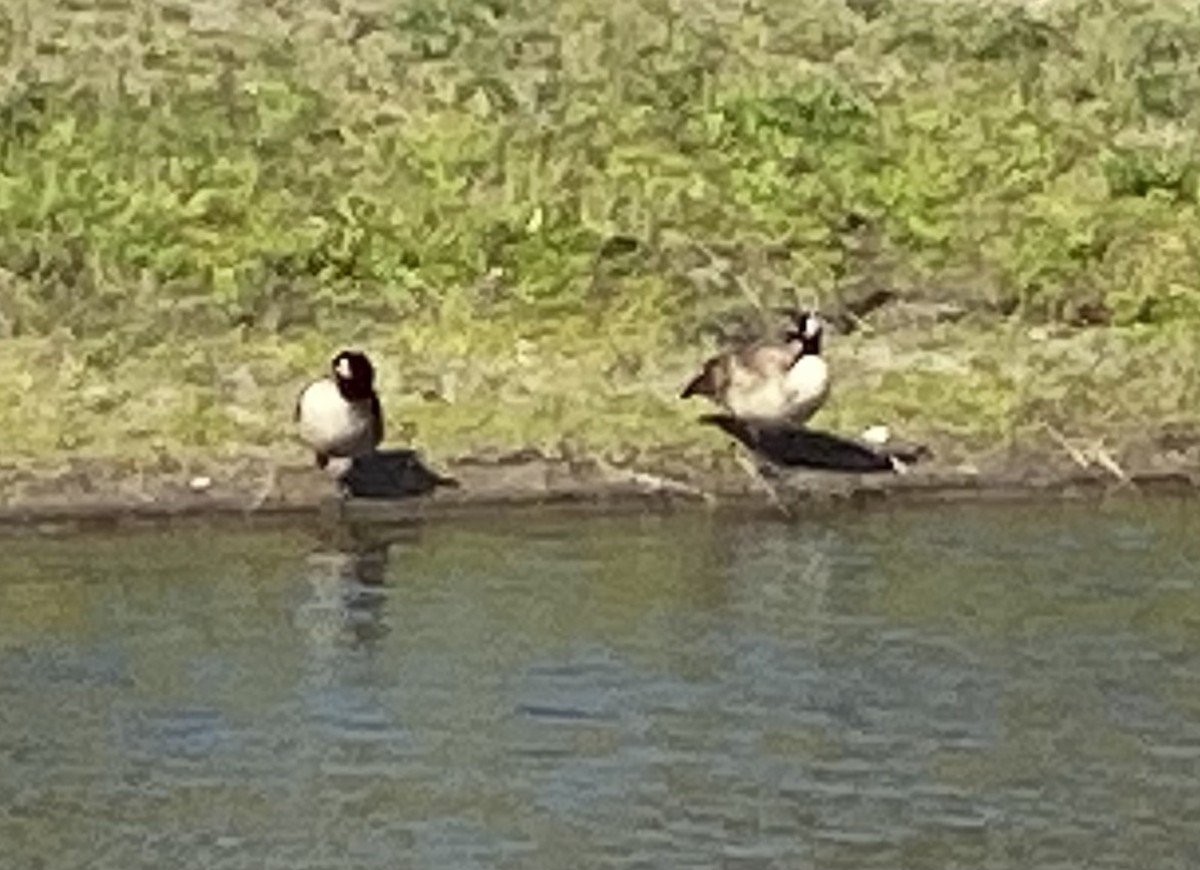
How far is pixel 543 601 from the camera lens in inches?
600

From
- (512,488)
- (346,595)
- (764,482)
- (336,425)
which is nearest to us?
(346,595)

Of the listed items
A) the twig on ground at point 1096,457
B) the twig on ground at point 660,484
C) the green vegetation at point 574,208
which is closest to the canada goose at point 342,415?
the green vegetation at point 574,208

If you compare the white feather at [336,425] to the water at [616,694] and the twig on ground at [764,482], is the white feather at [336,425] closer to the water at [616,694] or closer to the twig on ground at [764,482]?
the water at [616,694]

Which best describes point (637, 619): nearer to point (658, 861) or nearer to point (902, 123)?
point (658, 861)

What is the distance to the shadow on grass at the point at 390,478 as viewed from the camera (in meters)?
16.9

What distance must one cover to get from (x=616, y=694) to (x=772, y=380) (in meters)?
3.83

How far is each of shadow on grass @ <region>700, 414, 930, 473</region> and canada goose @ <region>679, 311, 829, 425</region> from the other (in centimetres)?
9

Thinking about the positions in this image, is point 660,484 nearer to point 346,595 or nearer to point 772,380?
point 772,380

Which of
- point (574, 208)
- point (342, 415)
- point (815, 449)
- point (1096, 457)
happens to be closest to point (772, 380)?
point (815, 449)

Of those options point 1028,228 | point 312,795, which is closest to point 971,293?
point 1028,228

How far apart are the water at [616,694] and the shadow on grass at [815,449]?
59 cm

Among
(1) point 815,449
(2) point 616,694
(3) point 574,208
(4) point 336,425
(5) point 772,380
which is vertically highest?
(3) point 574,208

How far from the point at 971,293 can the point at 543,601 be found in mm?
5697

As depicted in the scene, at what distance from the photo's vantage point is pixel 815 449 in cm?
1767
